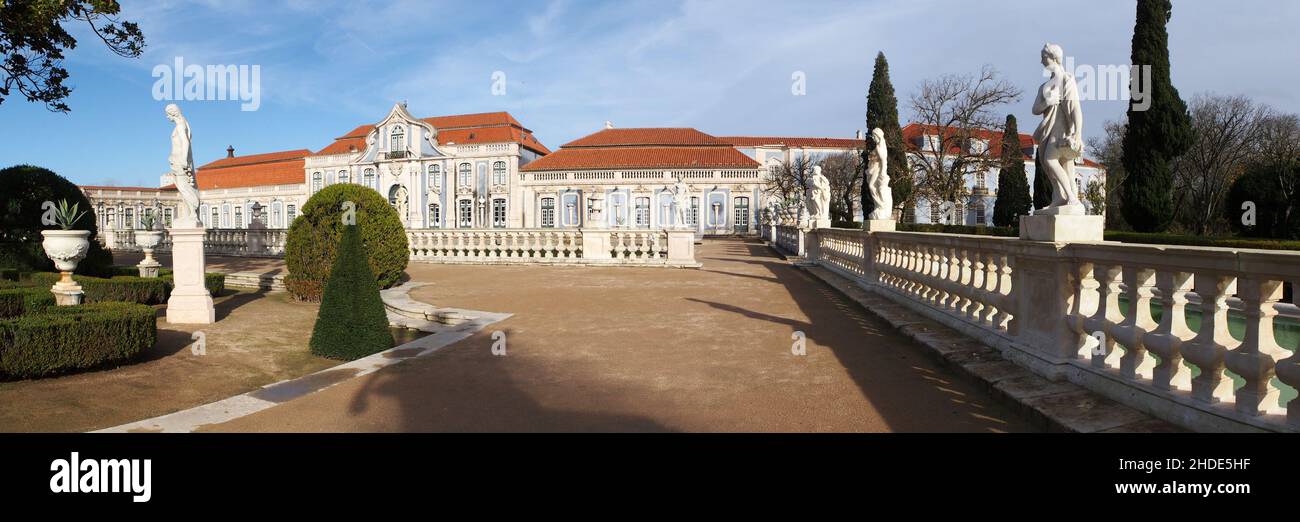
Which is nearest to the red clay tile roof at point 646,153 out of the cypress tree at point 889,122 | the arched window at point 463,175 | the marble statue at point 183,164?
the arched window at point 463,175

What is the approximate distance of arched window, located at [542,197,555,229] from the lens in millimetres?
51938

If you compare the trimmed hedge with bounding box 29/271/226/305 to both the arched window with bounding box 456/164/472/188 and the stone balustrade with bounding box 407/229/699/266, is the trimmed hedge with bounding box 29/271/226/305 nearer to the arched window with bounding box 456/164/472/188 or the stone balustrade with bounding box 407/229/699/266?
the stone balustrade with bounding box 407/229/699/266

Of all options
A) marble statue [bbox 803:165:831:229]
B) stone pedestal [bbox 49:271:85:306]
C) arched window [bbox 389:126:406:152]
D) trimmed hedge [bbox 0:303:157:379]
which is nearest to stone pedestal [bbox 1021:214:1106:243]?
trimmed hedge [bbox 0:303:157:379]

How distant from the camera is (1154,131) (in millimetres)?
23375

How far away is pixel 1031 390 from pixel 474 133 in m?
56.9

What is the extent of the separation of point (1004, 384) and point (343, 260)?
20.5 feet

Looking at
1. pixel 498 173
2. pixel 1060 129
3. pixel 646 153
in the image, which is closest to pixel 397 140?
pixel 498 173

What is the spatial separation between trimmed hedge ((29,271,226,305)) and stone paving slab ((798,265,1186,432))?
32.7 ft

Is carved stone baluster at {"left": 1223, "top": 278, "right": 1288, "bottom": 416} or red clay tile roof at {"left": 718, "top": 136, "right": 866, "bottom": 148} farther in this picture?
red clay tile roof at {"left": 718, "top": 136, "right": 866, "bottom": 148}

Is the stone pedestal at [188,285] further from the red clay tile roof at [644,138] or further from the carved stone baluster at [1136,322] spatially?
the red clay tile roof at [644,138]

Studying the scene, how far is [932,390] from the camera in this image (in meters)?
4.68
